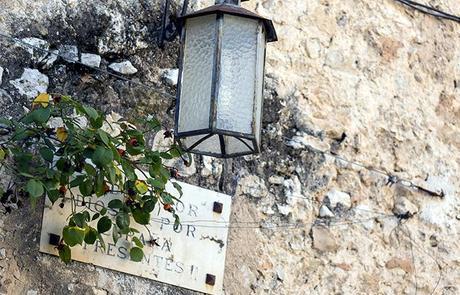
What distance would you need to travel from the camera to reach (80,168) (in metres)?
3.79

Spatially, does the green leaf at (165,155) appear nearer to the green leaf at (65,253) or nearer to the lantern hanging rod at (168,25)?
the green leaf at (65,253)

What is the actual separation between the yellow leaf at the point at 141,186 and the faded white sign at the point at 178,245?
18 cm

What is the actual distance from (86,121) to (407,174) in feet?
5.04

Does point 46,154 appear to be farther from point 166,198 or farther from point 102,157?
point 166,198

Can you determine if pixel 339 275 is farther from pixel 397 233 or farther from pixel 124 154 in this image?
pixel 124 154

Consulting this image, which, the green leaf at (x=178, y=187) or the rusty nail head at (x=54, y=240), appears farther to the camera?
the green leaf at (x=178, y=187)

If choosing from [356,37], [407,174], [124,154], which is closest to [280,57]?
[356,37]

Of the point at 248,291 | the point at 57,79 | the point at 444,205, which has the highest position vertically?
the point at 57,79

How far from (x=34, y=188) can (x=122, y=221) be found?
369mm

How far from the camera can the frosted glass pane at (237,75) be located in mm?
3604

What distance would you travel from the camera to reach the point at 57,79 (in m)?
4.08

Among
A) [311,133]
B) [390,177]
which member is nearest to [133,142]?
[311,133]

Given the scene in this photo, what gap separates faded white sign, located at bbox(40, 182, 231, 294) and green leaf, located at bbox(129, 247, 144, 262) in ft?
0.31

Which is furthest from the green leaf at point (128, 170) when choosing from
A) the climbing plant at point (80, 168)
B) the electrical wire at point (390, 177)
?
the electrical wire at point (390, 177)
